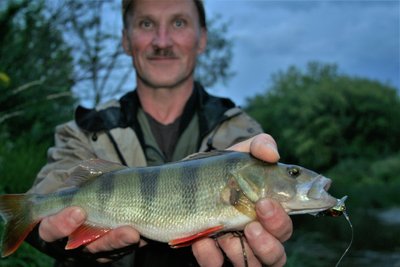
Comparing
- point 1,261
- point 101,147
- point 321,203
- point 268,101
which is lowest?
point 268,101

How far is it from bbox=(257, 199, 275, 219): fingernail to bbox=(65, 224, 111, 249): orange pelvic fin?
1003mm

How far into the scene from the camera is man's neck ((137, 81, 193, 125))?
15.7ft

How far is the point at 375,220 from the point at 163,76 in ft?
45.4

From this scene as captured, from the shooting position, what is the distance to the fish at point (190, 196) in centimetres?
284

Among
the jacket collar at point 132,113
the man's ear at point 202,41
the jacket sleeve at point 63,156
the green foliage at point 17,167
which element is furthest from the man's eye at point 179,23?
the green foliage at point 17,167

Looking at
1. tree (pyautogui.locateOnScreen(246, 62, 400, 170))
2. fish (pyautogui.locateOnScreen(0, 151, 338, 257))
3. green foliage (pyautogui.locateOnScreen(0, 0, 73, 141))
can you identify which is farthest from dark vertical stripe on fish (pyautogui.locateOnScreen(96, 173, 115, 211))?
tree (pyautogui.locateOnScreen(246, 62, 400, 170))

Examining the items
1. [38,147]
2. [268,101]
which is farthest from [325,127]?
[38,147]

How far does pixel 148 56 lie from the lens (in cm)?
469

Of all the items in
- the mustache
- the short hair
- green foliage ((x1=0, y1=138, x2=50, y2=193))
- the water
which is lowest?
the water

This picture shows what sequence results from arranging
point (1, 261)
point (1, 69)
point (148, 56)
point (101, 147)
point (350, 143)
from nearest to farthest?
point (101, 147), point (148, 56), point (1, 261), point (1, 69), point (350, 143)

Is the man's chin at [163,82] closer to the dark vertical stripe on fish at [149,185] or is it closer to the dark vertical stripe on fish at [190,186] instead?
the dark vertical stripe on fish at [149,185]

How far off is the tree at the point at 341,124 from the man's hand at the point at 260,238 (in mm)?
42445

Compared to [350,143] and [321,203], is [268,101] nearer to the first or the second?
[350,143]

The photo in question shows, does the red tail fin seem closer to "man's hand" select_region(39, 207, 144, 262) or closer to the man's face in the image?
"man's hand" select_region(39, 207, 144, 262)
